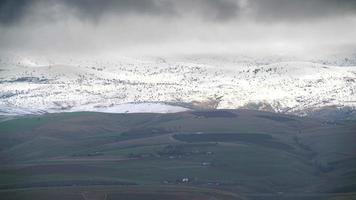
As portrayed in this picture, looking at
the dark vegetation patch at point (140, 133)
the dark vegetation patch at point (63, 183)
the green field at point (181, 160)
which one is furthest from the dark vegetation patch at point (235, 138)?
the dark vegetation patch at point (63, 183)

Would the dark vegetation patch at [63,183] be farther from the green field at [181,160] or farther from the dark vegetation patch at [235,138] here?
the dark vegetation patch at [235,138]

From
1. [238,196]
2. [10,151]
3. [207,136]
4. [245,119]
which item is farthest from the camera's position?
[245,119]

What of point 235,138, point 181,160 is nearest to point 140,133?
point 235,138

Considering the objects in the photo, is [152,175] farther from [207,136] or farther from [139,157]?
[207,136]

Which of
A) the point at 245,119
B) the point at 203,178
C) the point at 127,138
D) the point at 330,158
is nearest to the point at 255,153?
the point at 330,158

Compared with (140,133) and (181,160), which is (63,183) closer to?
(181,160)

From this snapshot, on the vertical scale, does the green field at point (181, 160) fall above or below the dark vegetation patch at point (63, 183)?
above
